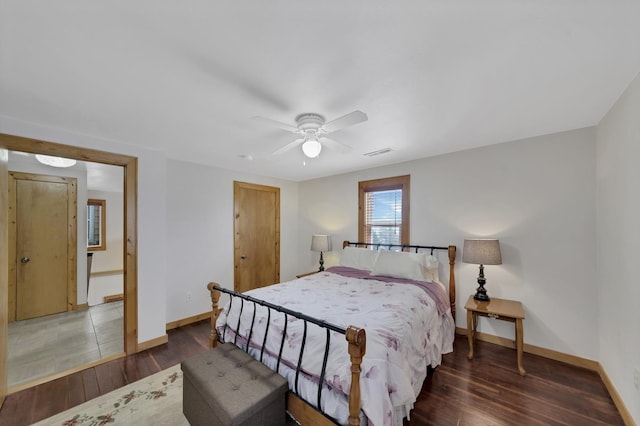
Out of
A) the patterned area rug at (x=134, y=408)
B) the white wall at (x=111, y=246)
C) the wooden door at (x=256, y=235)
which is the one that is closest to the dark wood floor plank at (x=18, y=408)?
the patterned area rug at (x=134, y=408)

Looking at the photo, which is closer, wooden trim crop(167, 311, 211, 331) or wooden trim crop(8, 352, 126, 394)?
wooden trim crop(8, 352, 126, 394)

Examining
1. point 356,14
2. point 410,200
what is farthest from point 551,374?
point 356,14

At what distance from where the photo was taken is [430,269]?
10.8ft

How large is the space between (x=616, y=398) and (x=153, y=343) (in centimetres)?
463

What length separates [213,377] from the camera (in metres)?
1.69

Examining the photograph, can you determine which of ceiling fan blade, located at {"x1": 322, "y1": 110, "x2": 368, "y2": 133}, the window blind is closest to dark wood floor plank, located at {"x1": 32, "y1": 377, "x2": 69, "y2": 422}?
ceiling fan blade, located at {"x1": 322, "y1": 110, "x2": 368, "y2": 133}

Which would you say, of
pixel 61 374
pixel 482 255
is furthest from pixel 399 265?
pixel 61 374

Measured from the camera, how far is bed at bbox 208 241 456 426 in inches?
57.0

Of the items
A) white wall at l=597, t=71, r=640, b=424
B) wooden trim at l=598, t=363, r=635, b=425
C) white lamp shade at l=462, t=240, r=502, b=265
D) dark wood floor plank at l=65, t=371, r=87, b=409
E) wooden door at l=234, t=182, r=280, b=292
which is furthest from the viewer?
wooden door at l=234, t=182, r=280, b=292

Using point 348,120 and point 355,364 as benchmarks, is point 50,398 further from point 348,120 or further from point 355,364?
point 348,120

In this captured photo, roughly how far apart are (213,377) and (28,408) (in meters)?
1.82

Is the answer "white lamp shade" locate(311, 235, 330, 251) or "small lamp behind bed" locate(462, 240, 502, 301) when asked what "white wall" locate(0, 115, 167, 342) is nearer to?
"white lamp shade" locate(311, 235, 330, 251)

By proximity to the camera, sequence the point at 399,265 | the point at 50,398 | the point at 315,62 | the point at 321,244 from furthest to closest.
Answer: the point at 321,244, the point at 399,265, the point at 50,398, the point at 315,62

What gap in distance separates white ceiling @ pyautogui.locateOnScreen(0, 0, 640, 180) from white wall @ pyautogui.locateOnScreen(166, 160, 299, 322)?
133 cm
